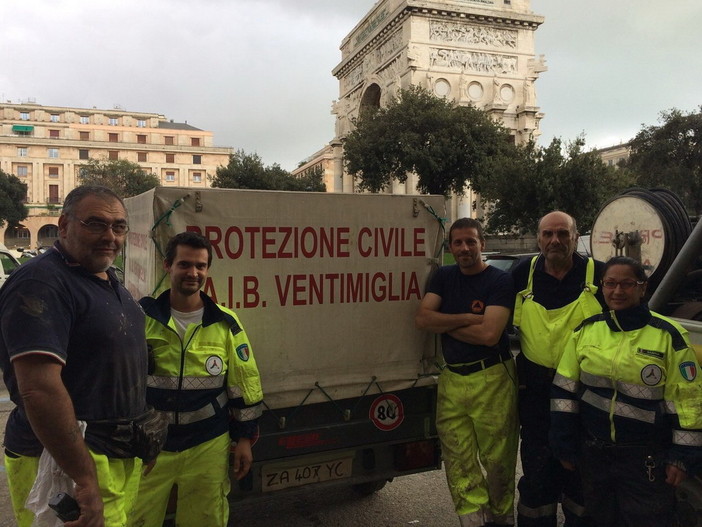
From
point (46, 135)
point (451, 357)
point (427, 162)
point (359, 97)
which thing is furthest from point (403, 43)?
point (46, 135)

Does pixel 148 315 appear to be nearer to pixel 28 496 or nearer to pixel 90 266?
pixel 90 266

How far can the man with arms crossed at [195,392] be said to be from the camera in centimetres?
265

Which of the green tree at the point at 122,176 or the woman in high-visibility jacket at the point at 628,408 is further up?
the green tree at the point at 122,176

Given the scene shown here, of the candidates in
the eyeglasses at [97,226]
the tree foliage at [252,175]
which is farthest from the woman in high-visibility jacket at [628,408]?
the tree foliage at [252,175]

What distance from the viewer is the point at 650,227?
14.3 feet

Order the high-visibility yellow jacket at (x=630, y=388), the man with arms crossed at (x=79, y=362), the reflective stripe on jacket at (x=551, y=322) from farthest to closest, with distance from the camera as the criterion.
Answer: the reflective stripe on jacket at (x=551, y=322)
the high-visibility yellow jacket at (x=630, y=388)
the man with arms crossed at (x=79, y=362)

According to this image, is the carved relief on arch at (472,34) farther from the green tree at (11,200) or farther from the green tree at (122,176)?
the green tree at (11,200)

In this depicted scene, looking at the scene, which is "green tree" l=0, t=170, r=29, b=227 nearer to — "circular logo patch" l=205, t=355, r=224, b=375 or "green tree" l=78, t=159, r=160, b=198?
"green tree" l=78, t=159, r=160, b=198

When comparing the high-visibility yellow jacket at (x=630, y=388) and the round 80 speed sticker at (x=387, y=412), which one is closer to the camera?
the high-visibility yellow jacket at (x=630, y=388)

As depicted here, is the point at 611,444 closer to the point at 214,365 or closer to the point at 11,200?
the point at 214,365

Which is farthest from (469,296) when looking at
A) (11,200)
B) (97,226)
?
(11,200)

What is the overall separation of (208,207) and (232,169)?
48079 mm

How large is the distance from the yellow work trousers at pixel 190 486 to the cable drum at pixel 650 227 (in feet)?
11.2

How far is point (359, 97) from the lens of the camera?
54.4 meters
